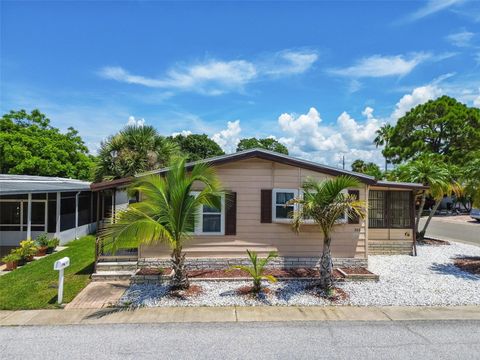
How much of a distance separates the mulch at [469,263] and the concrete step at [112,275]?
1076 centimetres

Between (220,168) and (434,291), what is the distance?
6780 millimetres

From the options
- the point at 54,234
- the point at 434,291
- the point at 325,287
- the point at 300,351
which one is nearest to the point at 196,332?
the point at 300,351

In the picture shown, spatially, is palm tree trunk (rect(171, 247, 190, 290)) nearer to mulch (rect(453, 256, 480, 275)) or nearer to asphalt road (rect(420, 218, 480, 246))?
mulch (rect(453, 256, 480, 275))

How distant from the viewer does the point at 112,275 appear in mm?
9000

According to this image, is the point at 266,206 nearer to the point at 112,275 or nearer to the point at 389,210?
the point at 112,275

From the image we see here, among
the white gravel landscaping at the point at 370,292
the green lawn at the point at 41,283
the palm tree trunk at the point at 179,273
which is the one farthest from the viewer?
the palm tree trunk at the point at 179,273

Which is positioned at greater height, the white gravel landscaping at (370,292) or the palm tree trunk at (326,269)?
the palm tree trunk at (326,269)

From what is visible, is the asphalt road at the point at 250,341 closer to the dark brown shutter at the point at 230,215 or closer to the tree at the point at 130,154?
the dark brown shutter at the point at 230,215

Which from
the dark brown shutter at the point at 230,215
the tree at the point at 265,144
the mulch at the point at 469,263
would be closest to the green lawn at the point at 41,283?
the dark brown shutter at the point at 230,215

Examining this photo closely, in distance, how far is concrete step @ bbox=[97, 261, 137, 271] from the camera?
931 cm

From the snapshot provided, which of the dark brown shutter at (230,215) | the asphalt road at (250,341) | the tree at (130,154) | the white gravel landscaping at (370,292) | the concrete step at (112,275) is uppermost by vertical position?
the tree at (130,154)

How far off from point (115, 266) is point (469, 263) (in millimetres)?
12033

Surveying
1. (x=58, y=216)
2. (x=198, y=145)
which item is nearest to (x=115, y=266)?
(x=58, y=216)

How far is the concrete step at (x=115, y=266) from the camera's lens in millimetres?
9312
